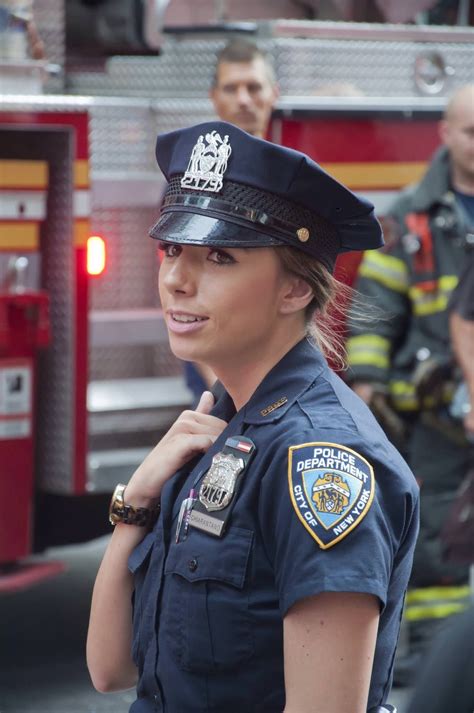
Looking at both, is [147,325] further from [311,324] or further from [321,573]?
Result: [321,573]

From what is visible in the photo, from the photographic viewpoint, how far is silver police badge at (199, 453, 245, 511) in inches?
66.4

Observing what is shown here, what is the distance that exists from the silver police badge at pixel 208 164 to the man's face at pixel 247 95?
2.70 meters

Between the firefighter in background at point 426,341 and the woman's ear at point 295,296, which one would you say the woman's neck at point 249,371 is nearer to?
the woman's ear at point 295,296

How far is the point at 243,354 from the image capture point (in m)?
1.77

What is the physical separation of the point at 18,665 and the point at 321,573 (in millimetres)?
3236

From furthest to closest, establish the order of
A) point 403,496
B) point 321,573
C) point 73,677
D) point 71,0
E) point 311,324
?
point 71,0 → point 73,677 → point 311,324 → point 403,496 → point 321,573

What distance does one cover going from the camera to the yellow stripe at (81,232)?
4207 millimetres

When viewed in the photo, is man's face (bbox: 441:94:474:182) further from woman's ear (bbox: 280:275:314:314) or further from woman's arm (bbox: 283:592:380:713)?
woman's arm (bbox: 283:592:380:713)

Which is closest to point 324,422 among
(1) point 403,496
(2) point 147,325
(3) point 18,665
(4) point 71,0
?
(1) point 403,496

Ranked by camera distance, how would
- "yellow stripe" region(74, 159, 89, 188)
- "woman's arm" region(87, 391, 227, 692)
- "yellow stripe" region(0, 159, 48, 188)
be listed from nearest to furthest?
"woman's arm" region(87, 391, 227, 692)
"yellow stripe" region(0, 159, 48, 188)
"yellow stripe" region(74, 159, 89, 188)

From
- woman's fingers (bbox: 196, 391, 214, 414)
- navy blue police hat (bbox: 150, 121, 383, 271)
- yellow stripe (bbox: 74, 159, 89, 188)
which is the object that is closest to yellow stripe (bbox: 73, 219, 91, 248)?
yellow stripe (bbox: 74, 159, 89, 188)

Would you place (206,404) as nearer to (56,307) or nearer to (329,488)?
(329,488)

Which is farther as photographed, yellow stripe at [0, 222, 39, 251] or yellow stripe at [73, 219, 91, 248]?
yellow stripe at [73, 219, 91, 248]

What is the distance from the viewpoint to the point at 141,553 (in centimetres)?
188
